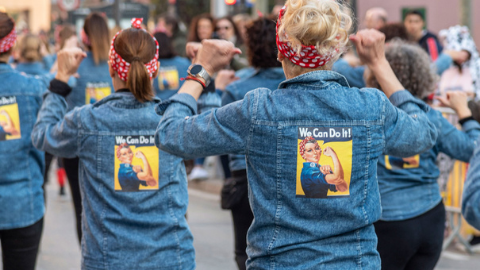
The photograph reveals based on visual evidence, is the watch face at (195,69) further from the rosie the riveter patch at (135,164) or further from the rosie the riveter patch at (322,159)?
the rosie the riveter patch at (135,164)

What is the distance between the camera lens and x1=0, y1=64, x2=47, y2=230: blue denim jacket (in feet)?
13.4

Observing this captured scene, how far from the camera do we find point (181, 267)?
10.8 feet

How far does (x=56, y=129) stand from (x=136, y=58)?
53 centimetres

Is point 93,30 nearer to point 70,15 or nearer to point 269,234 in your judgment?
point 269,234

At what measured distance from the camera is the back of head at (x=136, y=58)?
3311mm

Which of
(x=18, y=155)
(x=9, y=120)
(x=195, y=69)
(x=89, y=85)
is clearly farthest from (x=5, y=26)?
(x=195, y=69)

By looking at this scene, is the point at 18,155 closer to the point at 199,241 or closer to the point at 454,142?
the point at 454,142

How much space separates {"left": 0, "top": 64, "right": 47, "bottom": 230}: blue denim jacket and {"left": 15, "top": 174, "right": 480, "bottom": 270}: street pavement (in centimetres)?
233

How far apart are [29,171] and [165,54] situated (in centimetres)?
331

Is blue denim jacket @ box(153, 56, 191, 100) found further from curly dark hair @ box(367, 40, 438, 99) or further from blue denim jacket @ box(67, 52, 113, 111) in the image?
curly dark hair @ box(367, 40, 438, 99)

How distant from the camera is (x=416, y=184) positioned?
3797mm

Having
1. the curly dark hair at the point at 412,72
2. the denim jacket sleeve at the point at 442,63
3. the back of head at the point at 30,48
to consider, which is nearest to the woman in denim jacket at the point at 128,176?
the curly dark hair at the point at 412,72

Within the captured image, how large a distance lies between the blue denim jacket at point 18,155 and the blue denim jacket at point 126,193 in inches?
33.7

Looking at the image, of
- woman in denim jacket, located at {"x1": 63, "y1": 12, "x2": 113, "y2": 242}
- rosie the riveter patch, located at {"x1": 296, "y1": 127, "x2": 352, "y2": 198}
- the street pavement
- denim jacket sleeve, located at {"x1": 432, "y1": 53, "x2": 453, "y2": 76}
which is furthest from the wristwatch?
the street pavement
